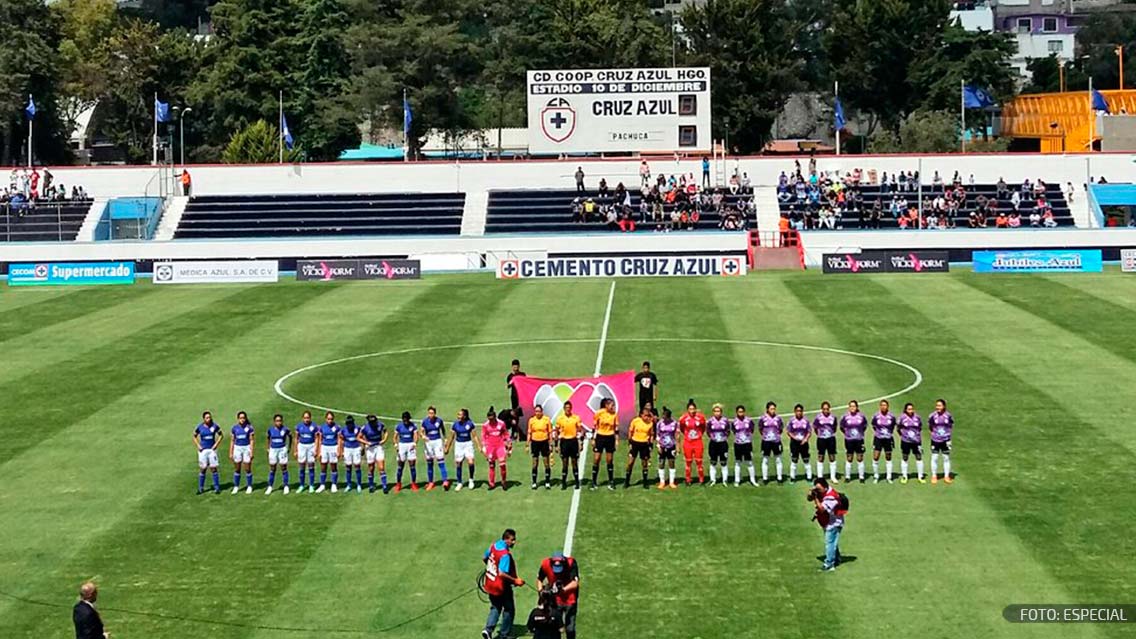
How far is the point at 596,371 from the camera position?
41.0 metres

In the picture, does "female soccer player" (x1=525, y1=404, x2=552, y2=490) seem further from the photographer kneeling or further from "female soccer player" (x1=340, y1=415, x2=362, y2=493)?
the photographer kneeling

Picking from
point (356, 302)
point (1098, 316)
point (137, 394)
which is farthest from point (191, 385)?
point (1098, 316)

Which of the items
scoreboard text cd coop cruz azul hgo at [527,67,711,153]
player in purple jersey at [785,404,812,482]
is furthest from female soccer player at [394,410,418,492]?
scoreboard text cd coop cruz azul hgo at [527,67,711,153]

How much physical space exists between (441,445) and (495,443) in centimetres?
105

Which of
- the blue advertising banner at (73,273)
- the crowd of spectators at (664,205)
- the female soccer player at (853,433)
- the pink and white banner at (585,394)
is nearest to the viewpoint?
the female soccer player at (853,433)

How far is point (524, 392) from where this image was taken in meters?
31.5

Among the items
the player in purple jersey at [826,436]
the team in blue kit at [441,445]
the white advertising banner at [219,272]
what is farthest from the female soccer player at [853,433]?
the white advertising banner at [219,272]

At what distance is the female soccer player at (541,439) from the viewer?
29453mm

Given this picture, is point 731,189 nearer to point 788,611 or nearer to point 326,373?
point 326,373

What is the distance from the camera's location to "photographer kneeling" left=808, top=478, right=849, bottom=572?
23.7 metres

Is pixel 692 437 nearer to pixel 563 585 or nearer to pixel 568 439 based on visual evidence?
pixel 568 439

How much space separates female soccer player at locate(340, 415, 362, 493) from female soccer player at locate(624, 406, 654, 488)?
16.5ft

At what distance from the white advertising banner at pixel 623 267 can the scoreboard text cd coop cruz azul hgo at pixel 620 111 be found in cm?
1706

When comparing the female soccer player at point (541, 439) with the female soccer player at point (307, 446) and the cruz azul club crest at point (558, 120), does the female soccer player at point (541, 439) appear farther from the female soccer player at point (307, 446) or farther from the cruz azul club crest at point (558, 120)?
the cruz azul club crest at point (558, 120)
